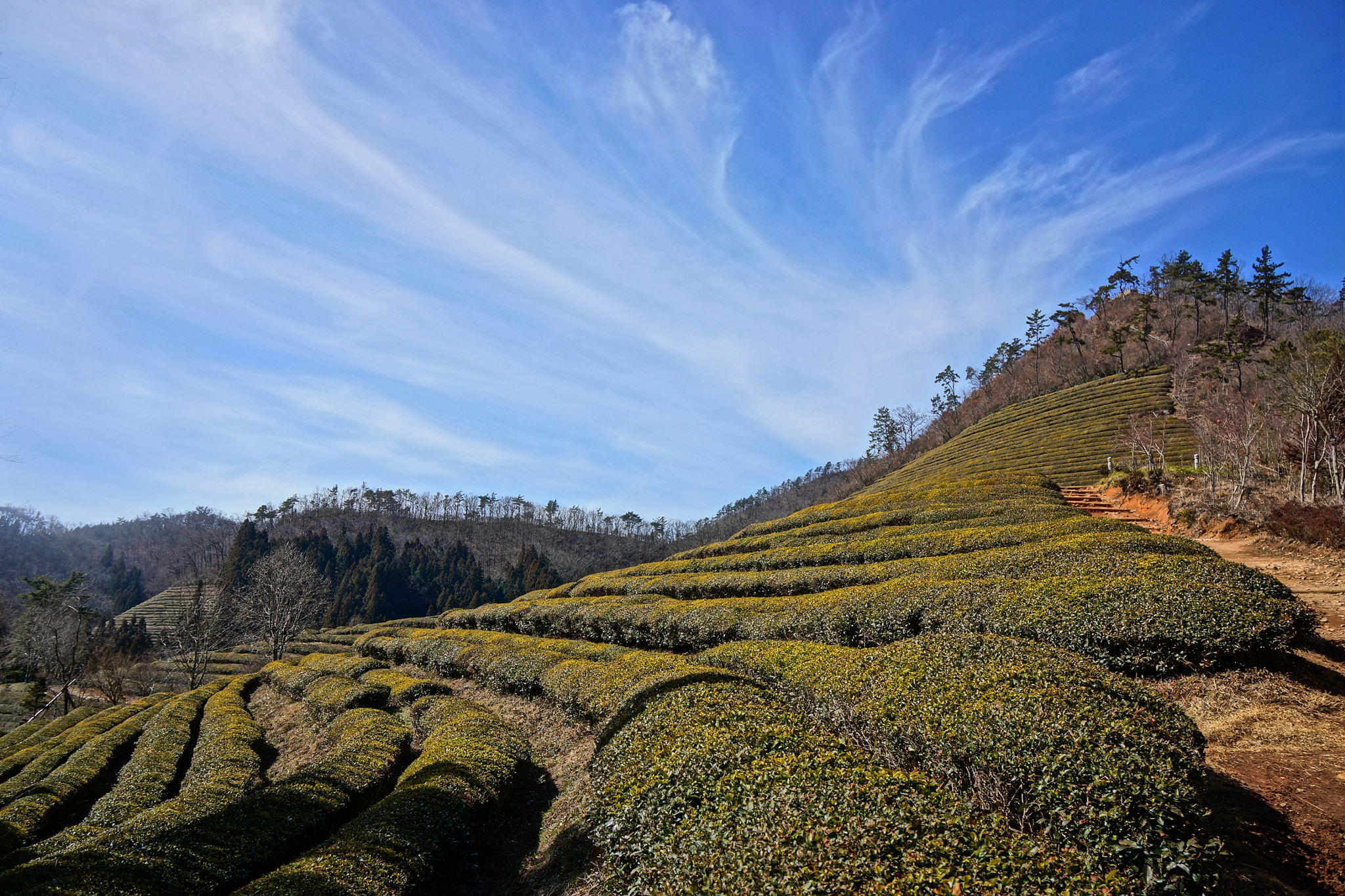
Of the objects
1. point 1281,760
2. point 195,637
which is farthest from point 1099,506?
point 195,637

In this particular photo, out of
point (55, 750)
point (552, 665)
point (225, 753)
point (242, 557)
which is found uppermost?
point (242, 557)

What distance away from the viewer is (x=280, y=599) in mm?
39625

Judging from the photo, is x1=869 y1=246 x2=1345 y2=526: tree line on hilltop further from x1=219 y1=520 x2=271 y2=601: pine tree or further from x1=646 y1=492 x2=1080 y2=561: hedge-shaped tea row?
x1=219 y1=520 x2=271 y2=601: pine tree

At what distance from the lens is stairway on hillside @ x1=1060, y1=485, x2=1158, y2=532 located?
24.8 meters

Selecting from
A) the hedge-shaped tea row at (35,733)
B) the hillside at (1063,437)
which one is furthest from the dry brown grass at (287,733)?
the hillside at (1063,437)

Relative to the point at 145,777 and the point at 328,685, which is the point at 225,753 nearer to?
the point at 145,777

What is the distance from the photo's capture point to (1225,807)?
6367 mm

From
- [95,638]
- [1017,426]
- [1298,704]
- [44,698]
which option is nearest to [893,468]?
[1017,426]

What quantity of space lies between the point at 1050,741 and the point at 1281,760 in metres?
4.20

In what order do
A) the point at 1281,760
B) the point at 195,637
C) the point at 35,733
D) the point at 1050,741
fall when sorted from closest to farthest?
the point at 1050,741 < the point at 1281,760 < the point at 35,733 < the point at 195,637

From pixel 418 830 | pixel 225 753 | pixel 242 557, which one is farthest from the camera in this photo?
pixel 242 557

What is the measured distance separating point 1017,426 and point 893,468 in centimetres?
1564

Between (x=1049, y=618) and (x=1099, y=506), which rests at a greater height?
(x=1099, y=506)

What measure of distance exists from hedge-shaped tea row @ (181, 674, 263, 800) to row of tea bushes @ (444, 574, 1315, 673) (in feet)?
39.0
